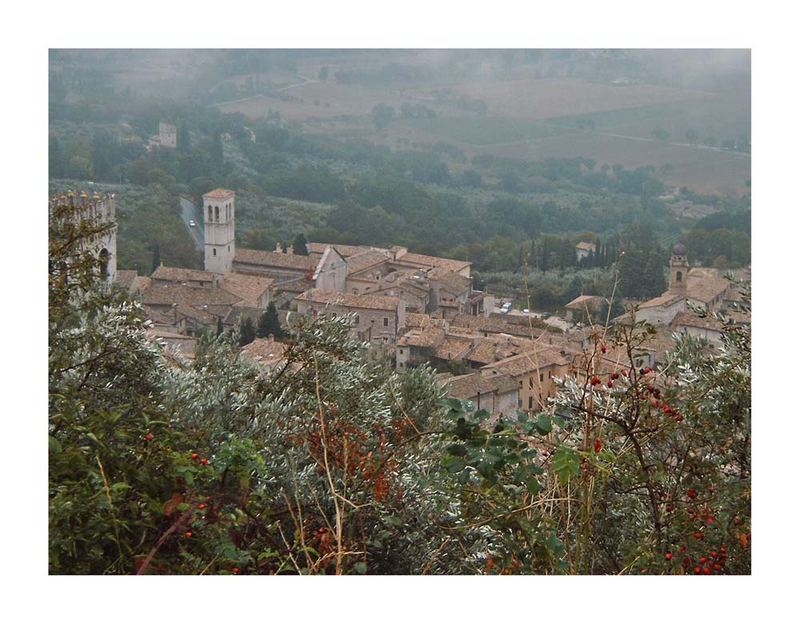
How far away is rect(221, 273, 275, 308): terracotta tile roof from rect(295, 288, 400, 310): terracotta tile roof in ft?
0.89

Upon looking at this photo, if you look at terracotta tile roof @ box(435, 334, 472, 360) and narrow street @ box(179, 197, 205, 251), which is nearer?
terracotta tile roof @ box(435, 334, 472, 360)

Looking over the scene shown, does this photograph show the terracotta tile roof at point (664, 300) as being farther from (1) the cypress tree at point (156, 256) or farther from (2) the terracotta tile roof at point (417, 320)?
(1) the cypress tree at point (156, 256)

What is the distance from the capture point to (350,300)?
519 cm

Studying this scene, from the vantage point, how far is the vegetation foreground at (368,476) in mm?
2502

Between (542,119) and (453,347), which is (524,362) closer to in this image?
(453,347)

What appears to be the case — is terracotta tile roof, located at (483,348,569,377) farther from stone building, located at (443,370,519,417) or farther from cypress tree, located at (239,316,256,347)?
cypress tree, located at (239,316,256,347)

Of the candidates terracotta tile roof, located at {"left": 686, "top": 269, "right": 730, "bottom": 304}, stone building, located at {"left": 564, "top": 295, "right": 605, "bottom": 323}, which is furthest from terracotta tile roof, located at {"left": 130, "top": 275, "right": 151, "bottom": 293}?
terracotta tile roof, located at {"left": 686, "top": 269, "right": 730, "bottom": 304}

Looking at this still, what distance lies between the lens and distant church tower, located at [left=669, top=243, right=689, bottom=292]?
521cm

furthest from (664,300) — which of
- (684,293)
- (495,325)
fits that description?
(495,325)

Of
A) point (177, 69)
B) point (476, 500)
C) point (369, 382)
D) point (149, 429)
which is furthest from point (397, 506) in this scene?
point (177, 69)

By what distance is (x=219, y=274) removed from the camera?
18.9 feet

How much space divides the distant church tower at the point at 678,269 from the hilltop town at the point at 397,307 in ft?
0.04

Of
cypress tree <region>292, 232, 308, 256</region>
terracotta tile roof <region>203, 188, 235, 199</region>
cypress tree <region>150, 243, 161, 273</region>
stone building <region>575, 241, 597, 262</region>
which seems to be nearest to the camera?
cypress tree <region>150, 243, 161, 273</region>

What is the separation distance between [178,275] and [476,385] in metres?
1.97
